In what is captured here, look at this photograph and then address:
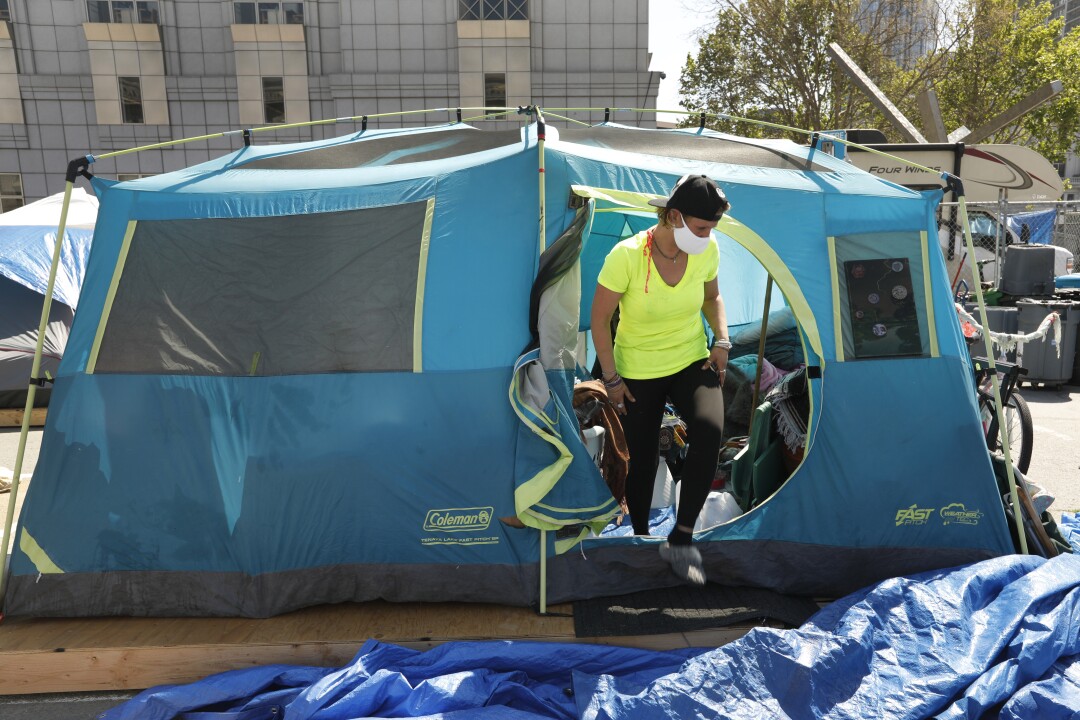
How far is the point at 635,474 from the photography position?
3502 mm

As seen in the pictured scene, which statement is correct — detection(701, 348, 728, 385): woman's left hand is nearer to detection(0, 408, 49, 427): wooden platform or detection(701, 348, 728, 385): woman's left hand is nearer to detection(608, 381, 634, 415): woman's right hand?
detection(608, 381, 634, 415): woman's right hand

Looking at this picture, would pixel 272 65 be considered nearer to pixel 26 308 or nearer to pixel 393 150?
pixel 26 308

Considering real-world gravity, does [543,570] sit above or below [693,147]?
below

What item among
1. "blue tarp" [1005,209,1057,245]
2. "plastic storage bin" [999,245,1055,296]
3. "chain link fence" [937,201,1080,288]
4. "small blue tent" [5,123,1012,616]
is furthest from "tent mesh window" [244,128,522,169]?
"blue tarp" [1005,209,1057,245]

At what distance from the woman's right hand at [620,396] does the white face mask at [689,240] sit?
0.58 m

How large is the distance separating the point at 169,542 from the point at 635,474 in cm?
189

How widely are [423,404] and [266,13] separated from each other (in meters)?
18.1

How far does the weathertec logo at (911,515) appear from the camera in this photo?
11.4 feet

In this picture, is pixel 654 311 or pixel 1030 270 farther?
pixel 1030 270

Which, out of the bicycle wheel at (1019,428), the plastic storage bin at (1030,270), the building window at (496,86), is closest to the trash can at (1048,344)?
the plastic storage bin at (1030,270)

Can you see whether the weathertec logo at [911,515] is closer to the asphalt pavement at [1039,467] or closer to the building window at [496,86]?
the asphalt pavement at [1039,467]

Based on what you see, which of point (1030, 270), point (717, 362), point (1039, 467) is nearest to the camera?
point (717, 362)

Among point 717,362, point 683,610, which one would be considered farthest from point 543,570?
point 717,362

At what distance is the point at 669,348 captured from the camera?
332cm
